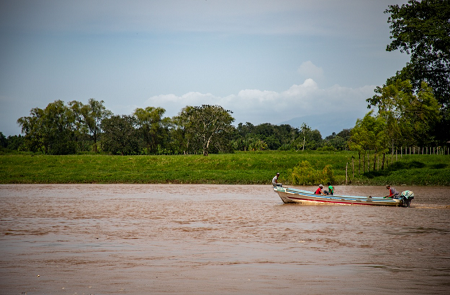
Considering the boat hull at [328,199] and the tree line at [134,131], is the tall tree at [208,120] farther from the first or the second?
the boat hull at [328,199]

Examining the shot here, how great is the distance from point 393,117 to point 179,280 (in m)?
47.7

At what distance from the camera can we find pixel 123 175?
58938 mm

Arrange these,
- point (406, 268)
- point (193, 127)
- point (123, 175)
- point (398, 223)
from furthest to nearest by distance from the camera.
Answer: point (193, 127)
point (123, 175)
point (398, 223)
point (406, 268)

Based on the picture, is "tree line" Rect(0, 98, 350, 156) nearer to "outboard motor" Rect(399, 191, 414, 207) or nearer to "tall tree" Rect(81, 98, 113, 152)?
"tall tree" Rect(81, 98, 113, 152)

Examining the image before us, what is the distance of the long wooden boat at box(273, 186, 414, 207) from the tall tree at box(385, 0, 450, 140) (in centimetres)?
2250

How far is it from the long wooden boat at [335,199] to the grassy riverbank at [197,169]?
70.2 feet

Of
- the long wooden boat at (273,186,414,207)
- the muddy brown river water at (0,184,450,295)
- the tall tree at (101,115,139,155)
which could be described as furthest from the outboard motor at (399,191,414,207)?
the tall tree at (101,115,139,155)

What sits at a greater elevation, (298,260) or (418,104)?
(418,104)

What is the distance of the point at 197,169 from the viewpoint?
211 ft

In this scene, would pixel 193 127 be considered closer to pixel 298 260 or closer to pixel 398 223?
pixel 398 223

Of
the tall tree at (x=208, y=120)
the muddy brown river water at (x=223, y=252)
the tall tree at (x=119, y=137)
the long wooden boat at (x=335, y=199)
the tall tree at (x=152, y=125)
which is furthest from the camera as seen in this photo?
the tall tree at (x=152, y=125)

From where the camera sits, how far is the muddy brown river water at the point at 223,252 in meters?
9.70

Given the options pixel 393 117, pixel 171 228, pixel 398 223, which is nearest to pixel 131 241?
pixel 171 228

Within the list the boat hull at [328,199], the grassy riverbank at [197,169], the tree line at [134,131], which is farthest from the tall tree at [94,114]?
the boat hull at [328,199]
